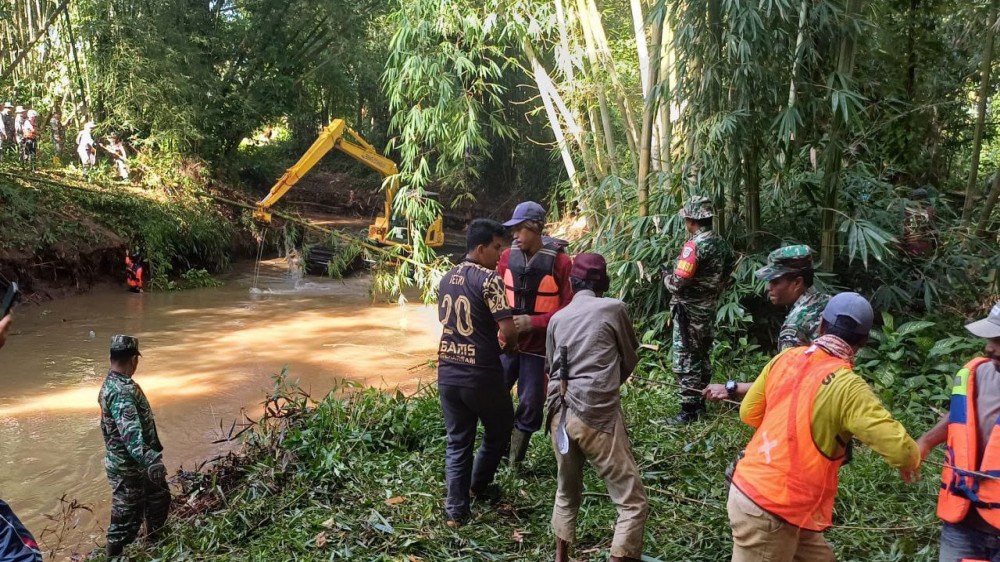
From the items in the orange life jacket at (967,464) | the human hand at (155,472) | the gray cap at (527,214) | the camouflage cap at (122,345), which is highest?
the gray cap at (527,214)

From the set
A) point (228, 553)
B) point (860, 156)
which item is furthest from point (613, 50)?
point (228, 553)

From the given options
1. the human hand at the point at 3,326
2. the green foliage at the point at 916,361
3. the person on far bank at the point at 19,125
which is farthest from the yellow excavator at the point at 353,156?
the human hand at the point at 3,326

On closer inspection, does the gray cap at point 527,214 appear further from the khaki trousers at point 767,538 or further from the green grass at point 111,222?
the green grass at point 111,222

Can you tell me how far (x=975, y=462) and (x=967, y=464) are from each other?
24mm

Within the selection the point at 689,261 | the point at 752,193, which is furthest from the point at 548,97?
the point at 689,261

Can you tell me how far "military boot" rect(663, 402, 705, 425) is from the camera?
15.8 ft

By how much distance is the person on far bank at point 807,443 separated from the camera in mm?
2143

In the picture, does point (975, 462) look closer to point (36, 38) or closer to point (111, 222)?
point (111, 222)

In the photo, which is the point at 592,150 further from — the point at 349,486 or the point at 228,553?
the point at 228,553

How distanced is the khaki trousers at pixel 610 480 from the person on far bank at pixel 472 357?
588mm

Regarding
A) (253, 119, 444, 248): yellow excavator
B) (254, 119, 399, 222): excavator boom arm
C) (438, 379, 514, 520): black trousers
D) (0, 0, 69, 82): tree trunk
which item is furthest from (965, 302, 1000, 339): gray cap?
(0, 0, 69, 82): tree trunk

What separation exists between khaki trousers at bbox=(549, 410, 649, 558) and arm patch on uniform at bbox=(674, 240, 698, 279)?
6.33 ft

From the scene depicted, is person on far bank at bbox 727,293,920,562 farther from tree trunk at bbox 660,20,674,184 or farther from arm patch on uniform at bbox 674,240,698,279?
tree trunk at bbox 660,20,674,184

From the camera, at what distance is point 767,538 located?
223 cm
